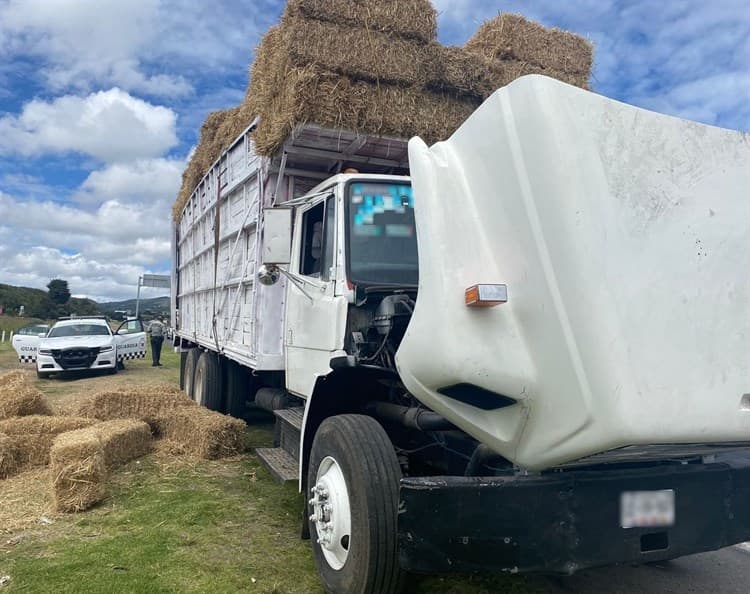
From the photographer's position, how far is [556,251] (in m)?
2.45

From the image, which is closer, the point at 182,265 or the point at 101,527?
the point at 101,527

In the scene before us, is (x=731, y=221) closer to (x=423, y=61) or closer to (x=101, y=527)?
(x=423, y=61)

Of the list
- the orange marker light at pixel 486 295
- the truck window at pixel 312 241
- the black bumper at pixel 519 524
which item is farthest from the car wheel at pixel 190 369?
the orange marker light at pixel 486 295

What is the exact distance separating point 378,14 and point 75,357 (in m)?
13.7

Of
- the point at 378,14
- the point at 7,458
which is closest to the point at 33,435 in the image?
the point at 7,458

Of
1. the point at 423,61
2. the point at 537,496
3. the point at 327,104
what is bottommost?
the point at 537,496

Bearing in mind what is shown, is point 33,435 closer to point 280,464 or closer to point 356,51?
point 280,464

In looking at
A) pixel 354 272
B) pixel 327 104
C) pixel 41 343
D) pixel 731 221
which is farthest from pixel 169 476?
pixel 41 343

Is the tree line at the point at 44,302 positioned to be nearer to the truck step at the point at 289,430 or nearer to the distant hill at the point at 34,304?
the distant hill at the point at 34,304

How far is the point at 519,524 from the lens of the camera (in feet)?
8.75

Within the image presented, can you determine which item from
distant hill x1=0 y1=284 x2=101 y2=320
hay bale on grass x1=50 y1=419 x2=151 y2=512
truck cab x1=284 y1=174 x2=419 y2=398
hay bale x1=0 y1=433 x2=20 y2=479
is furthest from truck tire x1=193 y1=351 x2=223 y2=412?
distant hill x1=0 y1=284 x2=101 y2=320

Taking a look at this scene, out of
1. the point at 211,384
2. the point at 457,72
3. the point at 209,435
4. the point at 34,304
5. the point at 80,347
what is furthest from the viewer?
the point at 34,304

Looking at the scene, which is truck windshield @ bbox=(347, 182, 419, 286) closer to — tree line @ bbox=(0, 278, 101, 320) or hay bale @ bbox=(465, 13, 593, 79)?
hay bale @ bbox=(465, 13, 593, 79)

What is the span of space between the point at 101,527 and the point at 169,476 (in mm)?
1454
